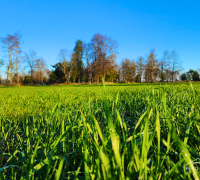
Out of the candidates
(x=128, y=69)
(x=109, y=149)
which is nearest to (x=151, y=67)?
(x=128, y=69)

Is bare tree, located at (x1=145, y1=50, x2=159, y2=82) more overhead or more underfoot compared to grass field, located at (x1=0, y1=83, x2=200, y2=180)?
more overhead

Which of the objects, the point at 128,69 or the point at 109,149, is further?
the point at 128,69

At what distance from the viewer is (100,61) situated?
3228 cm

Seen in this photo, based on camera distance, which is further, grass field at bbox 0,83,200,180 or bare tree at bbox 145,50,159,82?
bare tree at bbox 145,50,159,82

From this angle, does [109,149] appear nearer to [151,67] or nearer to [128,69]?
[151,67]

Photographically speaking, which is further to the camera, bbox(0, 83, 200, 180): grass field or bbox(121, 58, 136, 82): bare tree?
bbox(121, 58, 136, 82): bare tree

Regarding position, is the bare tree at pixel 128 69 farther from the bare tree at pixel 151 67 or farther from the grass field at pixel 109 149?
the grass field at pixel 109 149

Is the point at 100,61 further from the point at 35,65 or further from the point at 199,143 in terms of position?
the point at 199,143

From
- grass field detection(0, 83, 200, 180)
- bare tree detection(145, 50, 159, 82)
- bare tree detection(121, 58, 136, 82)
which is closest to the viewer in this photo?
grass field detection(0, 83, 200, 180)

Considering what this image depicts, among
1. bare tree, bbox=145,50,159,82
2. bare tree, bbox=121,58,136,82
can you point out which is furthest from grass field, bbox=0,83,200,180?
bare tree, bbox=121,58,136,82

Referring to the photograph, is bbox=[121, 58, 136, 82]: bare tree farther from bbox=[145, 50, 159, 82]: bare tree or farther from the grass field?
the grass field

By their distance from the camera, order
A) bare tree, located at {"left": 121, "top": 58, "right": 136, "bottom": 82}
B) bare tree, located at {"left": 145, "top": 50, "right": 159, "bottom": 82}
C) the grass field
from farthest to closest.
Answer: bare tree, located at {"left": 121, "top": 58, "right": 136, "bottom": 82} → bare tree, located at {"left": 145, "top": 50, "right": 159, "bottom": 82} → the grass field

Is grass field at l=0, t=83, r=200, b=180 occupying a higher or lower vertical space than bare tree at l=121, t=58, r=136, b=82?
lower

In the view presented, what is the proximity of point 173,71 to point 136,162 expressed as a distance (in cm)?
3968
